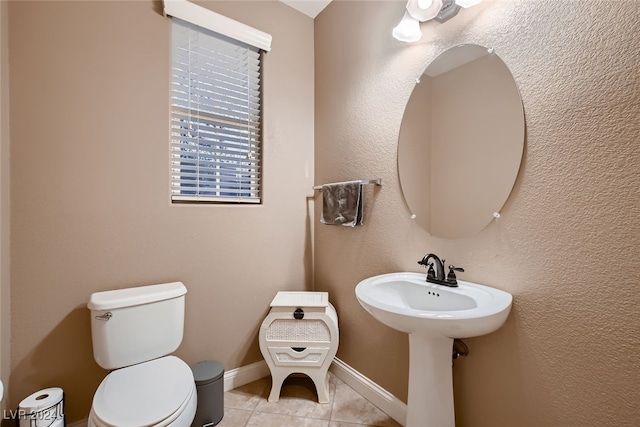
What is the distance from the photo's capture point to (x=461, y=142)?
127 cm

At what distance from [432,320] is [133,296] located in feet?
4.49

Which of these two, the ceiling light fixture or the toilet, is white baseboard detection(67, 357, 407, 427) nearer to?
the toilet

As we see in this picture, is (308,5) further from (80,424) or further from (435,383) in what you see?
(80,424)

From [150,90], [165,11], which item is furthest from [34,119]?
[165,11]

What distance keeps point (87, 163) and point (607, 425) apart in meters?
2.34

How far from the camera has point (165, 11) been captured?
5.03ft

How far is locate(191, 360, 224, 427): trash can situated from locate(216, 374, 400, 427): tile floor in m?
0.07

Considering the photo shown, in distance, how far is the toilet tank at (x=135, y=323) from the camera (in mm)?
1269

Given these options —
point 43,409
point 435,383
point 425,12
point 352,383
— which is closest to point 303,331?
point 352,383

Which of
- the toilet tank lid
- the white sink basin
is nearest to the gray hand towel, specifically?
the white sink basin

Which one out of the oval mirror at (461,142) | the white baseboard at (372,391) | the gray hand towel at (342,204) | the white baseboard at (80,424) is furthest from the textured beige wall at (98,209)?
the oval mirror at (461,142)

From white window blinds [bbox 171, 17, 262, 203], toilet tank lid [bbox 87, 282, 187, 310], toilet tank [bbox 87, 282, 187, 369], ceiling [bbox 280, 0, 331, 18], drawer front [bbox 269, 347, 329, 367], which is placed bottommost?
drawer front [bbox 269, 347, 329, 367]

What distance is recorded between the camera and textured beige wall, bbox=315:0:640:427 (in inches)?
33.0

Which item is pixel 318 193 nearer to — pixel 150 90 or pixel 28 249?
pixel 150 90
